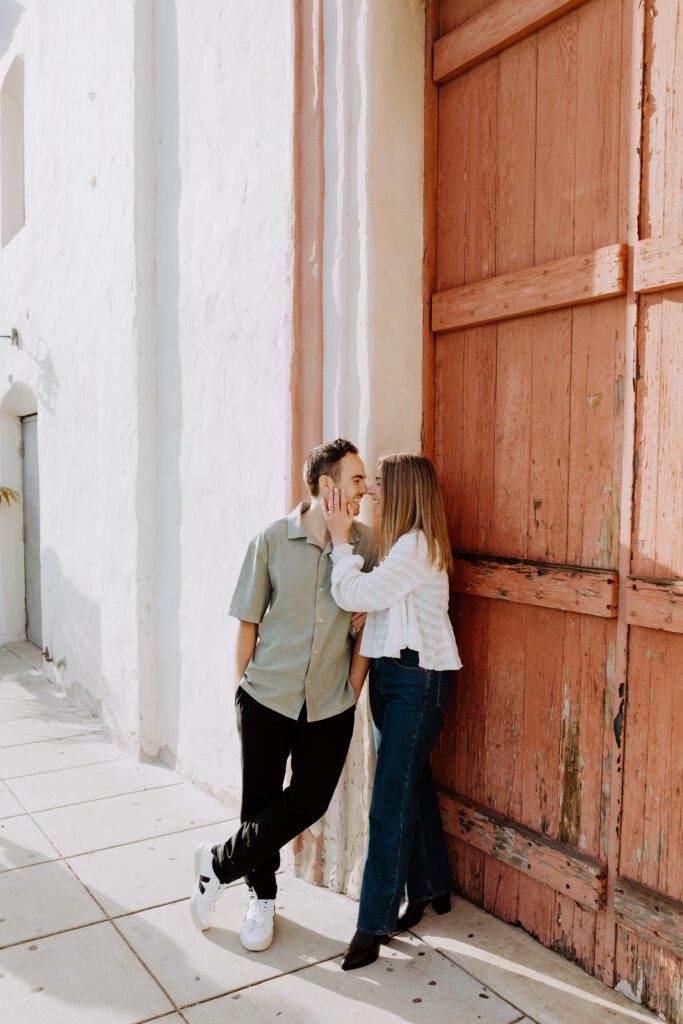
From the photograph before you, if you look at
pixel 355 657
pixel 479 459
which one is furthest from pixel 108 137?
pixel 355 657

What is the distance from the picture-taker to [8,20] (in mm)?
7855

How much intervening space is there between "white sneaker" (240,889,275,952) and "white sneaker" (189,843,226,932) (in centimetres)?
14

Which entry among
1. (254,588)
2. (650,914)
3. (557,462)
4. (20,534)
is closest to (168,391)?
(254,588)

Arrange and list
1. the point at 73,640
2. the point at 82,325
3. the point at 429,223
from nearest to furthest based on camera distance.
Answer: the point at 429,223 < the point at 82,325 < the point at 73,640

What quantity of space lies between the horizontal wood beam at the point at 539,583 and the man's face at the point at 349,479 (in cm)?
57

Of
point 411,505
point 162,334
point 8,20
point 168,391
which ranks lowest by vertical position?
point 411,505

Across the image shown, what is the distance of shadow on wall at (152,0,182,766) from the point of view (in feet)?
16.0

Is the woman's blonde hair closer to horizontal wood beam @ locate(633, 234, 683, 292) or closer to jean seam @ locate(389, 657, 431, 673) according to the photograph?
jean seam @ locate(389, 657, 431, 673)

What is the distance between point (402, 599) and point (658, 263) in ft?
4.45

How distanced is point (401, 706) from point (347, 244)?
183 centimetres

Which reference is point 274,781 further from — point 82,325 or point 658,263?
point 82,325

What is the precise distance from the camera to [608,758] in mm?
2805

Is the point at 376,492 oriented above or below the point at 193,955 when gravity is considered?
above

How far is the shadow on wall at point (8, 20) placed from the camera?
7613 millimetres
